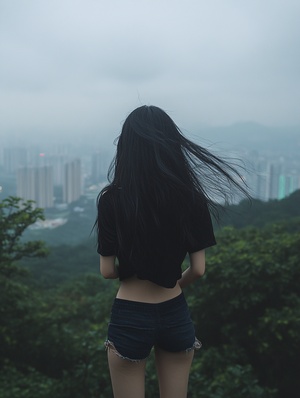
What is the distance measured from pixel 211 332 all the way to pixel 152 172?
146 inches

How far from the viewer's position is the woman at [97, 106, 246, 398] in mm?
1429

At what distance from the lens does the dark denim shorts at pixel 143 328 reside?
56.4 inches

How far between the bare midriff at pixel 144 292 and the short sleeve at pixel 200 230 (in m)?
0.18

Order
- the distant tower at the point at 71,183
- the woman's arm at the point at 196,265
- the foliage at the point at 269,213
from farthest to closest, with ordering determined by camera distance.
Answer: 1. the distant tower at the point at 71,183
2. the foliage at the point at 269,213
3. the woman's arm at the point at 196,265

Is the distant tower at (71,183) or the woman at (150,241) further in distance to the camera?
the distant tower at (71,183)

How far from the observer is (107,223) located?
1459mm

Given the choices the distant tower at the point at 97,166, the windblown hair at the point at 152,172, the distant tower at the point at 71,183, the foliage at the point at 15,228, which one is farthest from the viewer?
the distant tower at the point at 71,183

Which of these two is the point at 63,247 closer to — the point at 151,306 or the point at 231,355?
the point at 231,355

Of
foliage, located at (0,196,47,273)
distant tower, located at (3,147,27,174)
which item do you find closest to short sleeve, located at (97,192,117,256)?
foliage, located at (0,196,47,273)

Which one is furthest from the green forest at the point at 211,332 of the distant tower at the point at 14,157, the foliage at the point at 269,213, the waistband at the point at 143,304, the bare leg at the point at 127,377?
the distant tower at the point at 14,157

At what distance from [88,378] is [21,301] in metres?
2.46

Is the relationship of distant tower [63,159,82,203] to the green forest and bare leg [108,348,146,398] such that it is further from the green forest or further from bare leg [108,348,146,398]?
bare leg [108,348,146,398]

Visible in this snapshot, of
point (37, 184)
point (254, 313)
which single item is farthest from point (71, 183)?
point (254, 313)

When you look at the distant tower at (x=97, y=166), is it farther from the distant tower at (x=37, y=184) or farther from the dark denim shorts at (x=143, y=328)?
the dark denim shorts at (x=143, y=328)
